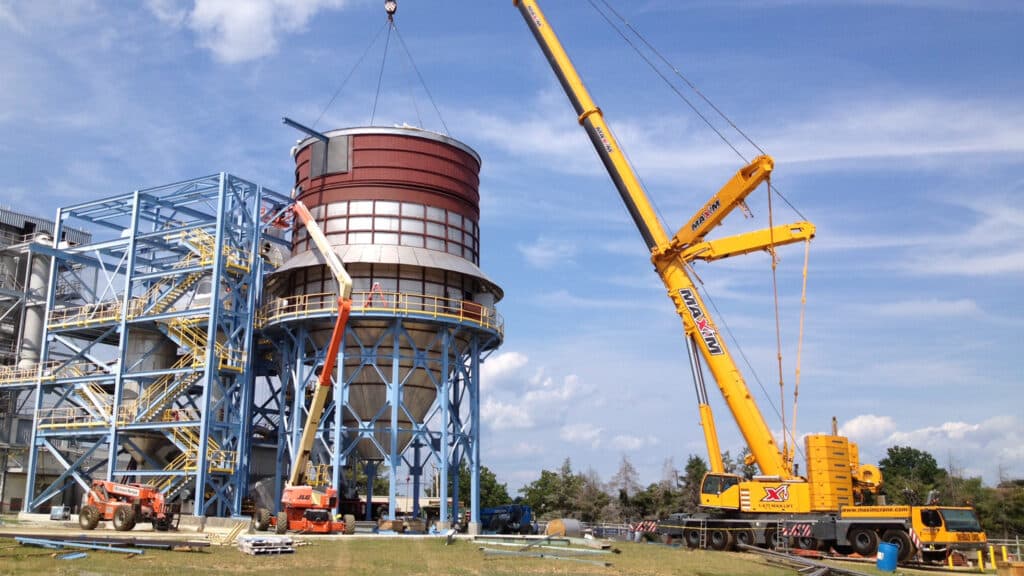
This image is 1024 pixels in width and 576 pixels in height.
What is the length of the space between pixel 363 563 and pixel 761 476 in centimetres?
1633

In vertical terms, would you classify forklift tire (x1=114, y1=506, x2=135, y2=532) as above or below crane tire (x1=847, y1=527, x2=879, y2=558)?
above

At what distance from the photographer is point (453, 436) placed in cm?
4419

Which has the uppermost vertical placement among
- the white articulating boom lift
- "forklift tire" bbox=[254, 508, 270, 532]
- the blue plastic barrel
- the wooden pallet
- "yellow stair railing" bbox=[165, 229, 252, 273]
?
"yellow stair railing" bbox=[165, 229, 252, 273]

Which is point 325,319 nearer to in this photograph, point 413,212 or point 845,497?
point 413,212

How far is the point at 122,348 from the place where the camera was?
4409 cm

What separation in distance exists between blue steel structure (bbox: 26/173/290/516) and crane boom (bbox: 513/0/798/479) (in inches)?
650

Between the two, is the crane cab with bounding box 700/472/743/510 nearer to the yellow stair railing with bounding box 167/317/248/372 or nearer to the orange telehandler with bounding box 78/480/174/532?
the orange telehandler with bounding box 78/480/174/532

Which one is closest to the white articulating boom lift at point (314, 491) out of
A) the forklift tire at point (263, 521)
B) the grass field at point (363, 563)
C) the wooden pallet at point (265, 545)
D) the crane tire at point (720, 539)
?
the forklift tire at point (263, 521)

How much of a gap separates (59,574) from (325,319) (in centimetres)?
2486

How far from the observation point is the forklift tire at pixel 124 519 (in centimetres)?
3222

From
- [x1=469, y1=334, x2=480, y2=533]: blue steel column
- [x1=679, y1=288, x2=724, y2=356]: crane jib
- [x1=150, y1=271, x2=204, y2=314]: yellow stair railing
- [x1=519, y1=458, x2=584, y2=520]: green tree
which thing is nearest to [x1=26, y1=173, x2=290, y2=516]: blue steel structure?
[x1=150, y1=271, x2=204, y2=314]: yellow stair railing

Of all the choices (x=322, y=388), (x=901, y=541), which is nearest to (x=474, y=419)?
(x=322, y=388)

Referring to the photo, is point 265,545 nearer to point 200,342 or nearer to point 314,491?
point 314,491

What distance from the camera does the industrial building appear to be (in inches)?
1661
